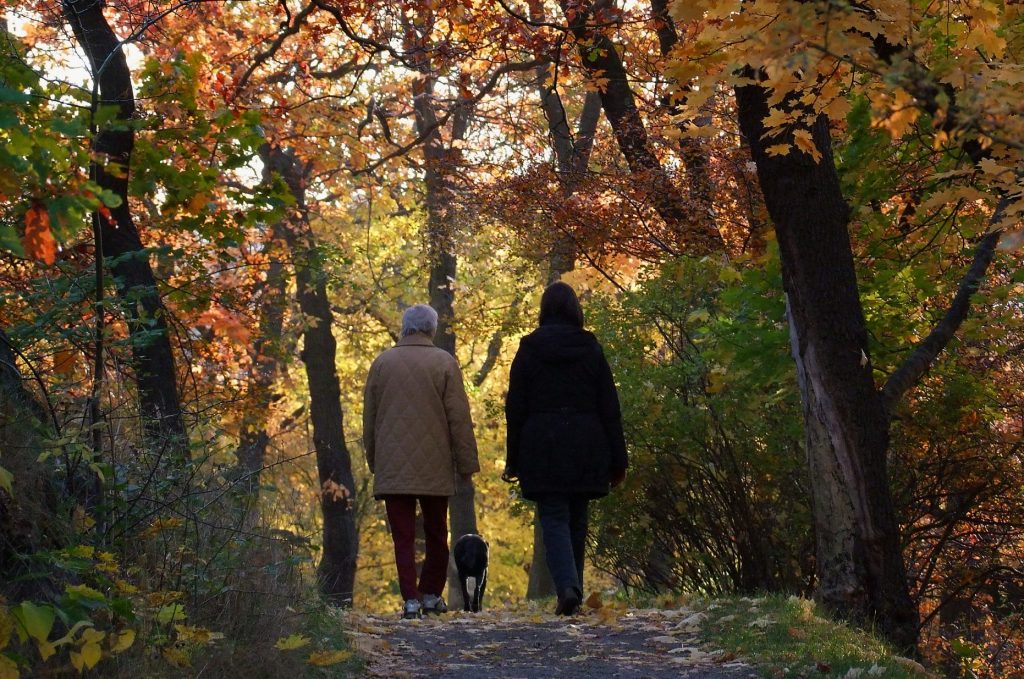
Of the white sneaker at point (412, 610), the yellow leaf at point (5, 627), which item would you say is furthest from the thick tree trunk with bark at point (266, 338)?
the yellow leaf at point (5, 627)

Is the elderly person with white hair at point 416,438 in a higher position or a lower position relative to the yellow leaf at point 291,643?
higher

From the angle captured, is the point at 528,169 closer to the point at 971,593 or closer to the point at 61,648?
the point at 971,593

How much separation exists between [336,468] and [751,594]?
1002 cm

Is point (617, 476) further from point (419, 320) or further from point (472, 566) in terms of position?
point (472, 566)

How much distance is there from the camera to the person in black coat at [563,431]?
7.97 m

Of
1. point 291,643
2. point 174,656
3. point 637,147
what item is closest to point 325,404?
point 637,147

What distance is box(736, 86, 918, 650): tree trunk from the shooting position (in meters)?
7.14

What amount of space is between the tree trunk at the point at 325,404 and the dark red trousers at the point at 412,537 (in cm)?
772

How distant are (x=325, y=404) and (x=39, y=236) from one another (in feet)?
48.8

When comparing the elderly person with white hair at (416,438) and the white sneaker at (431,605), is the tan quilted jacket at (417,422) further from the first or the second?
the white sneaker at (431,605)

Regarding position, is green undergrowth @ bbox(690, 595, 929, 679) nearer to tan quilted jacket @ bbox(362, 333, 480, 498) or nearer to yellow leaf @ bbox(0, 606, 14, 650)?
tan quilted jacket @ bbox(362, 333, 480, 498)

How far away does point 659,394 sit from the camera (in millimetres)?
9164

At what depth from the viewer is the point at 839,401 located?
7.13 metres

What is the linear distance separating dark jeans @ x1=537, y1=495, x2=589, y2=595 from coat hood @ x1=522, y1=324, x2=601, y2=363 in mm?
917
